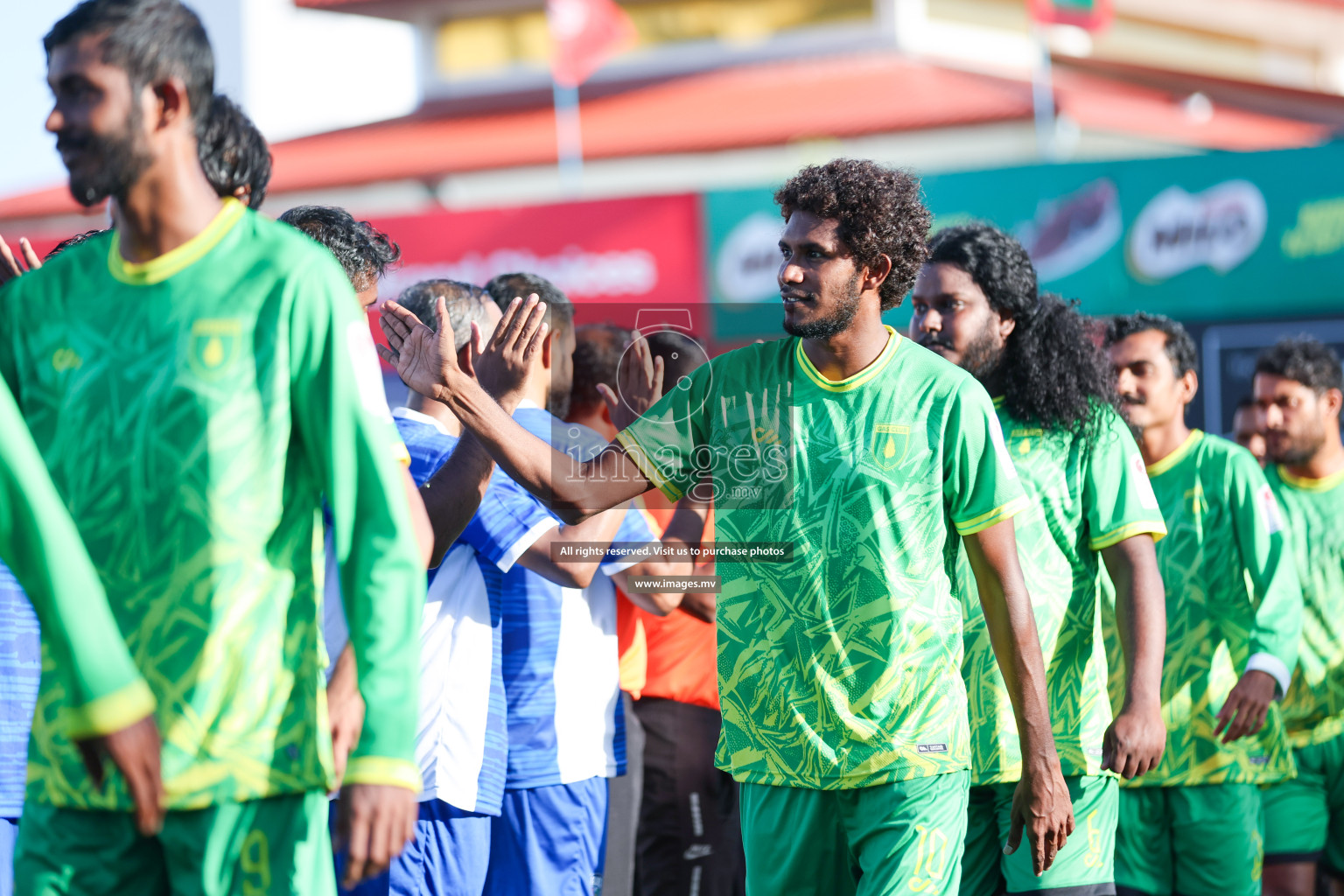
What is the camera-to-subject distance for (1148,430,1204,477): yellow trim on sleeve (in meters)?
5.62

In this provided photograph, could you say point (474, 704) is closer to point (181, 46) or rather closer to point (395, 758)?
point (395, 758)

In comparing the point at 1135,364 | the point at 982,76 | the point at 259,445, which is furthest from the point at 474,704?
the point at 982,76

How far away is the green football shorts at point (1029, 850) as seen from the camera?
14.0 feet

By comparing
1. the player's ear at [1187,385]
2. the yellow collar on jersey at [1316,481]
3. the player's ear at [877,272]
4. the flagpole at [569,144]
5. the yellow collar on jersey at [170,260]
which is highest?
the flagpole at [569,144]

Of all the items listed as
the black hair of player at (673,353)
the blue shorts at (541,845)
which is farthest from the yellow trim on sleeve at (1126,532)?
the blue shorts at (541,845)

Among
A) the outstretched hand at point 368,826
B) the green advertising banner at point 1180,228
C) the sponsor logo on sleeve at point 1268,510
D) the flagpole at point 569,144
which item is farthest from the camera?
the flagpole at point 569,144

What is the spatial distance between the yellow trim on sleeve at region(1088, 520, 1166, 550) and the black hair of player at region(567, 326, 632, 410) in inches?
76.4

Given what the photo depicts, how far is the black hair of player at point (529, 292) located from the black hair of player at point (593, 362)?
1.08 ft

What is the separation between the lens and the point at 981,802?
4.35m

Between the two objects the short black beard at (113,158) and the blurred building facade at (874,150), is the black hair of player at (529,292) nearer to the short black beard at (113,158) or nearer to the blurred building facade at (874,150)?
the blurred building facade at (874,150)

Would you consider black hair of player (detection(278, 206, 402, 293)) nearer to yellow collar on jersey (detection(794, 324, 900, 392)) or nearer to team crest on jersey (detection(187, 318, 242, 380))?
yellow collar on jersey (detection(794, 324, 900, 392))

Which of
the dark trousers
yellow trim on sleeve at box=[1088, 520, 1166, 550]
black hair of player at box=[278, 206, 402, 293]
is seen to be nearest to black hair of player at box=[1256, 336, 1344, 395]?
yellow trim on sleeve at box=[1088, 520, 1166, 550]

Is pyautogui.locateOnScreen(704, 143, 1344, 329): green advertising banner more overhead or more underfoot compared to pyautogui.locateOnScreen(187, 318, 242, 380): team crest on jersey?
more overhead

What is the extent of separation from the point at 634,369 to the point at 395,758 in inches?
92.0
